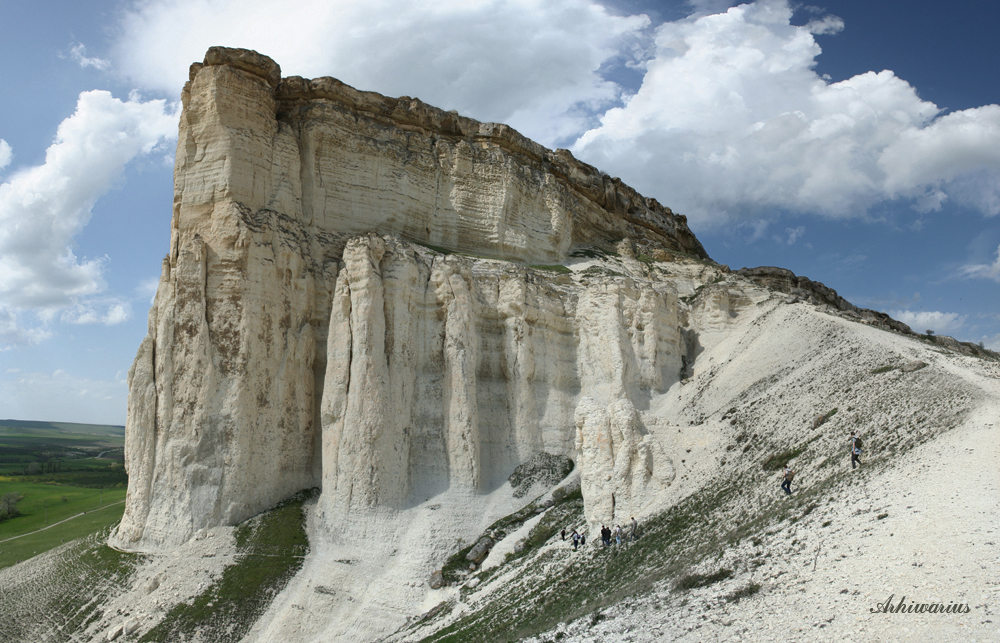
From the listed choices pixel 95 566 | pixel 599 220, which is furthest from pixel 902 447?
pixel 599 220

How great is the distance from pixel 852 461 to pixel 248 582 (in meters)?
24.5

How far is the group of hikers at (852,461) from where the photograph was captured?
66.7 feet

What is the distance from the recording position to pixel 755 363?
34375 mm

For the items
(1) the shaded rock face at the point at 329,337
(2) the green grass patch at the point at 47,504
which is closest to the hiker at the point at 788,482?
(1) the shaded rock face at the point at 329,337

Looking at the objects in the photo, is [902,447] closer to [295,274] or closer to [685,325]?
[685,325]

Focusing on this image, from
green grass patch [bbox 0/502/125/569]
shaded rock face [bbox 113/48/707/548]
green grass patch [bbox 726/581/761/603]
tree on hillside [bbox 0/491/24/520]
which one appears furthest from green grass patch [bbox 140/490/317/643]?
tree on hillside [bbox 0/491/24/520]

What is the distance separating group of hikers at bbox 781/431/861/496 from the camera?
20.3 meters

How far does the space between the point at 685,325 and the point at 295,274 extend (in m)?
25.1

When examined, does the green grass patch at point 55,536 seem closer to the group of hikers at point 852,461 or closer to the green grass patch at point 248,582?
the green grass patch at point 248,582

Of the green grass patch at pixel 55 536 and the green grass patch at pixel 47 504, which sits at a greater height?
the green grass patch at pixel 55 536

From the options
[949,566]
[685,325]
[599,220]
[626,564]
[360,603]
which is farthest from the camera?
[599,220]

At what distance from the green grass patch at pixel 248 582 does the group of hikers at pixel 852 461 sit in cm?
2124

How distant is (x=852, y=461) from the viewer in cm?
2052

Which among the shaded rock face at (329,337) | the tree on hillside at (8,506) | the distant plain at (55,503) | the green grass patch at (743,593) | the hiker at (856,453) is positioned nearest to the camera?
the green grass patch at (743,593)
